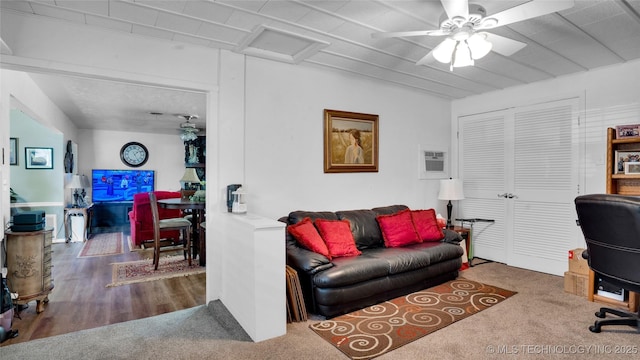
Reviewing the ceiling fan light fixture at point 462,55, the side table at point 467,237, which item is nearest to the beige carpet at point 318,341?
the side table at point 467,237

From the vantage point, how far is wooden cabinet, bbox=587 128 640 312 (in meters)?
3.26

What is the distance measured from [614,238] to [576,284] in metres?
1.26

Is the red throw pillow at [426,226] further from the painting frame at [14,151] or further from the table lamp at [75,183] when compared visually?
the painting frame at [14,151]

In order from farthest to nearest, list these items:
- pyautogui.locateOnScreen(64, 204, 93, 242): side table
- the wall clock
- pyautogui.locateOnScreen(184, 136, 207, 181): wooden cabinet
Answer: pyautogui.locateOnScreen(184, 136, 207, 181): wooden cabinet < the wall clock < pyautogui.locateOnScreen(64, 204, 93, 242): side table

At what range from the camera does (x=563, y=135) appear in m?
4.10

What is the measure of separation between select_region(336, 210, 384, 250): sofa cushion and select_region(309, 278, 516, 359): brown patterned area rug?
2.25 ft

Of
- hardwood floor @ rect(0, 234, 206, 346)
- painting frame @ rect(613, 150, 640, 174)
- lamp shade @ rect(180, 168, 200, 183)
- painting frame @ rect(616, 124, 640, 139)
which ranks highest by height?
painting frame @ rect(616, 124, 640, 139)

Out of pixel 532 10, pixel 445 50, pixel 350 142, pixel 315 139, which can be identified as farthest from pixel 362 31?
pixel 350 142

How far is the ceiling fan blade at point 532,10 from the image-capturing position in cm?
187

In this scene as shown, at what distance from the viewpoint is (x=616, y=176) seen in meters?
3.34

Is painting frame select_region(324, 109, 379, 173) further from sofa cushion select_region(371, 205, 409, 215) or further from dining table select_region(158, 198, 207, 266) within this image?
dining table select_region(158, 198, 207, 266)

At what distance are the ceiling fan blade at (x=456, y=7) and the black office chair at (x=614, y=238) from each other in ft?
5.43

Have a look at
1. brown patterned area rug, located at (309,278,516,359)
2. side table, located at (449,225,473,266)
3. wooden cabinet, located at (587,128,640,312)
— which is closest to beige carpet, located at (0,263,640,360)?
brown patterned area rug, located at (309,278,516,359)

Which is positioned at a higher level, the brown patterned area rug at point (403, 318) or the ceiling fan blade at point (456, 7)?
the ceiling fan blade at point (456, 7)
